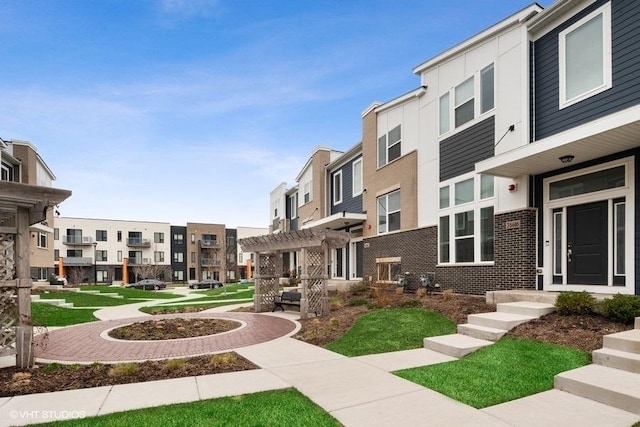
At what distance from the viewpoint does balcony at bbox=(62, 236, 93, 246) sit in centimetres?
5788

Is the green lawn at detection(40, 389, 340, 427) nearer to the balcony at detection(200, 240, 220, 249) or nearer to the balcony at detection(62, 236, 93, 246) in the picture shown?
the balcony at detection(200, 240, 220, 249)

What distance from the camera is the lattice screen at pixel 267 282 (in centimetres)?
1409

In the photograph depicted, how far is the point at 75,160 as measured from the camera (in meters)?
16.6

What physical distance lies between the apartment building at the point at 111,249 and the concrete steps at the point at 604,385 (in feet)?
192

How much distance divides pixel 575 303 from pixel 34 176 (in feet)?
112

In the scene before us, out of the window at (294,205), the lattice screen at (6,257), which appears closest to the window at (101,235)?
the window at (294,205)

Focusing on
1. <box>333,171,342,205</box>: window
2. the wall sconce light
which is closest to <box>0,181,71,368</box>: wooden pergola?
the wall sconce light

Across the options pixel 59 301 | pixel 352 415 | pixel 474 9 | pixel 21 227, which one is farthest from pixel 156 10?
pixel 59 301

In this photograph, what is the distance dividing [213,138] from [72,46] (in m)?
8.30

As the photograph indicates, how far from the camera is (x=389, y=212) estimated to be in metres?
17.5

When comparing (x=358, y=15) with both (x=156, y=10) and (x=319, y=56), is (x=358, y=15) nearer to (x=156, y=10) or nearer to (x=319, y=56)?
(x=319, y=56)

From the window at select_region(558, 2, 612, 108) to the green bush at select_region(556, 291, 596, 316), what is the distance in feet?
16.2

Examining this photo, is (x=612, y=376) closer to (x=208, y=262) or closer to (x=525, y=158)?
(x=525, y=158)

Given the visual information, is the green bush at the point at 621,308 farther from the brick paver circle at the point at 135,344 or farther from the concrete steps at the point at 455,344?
the brick paver circle at the point at 135,344
